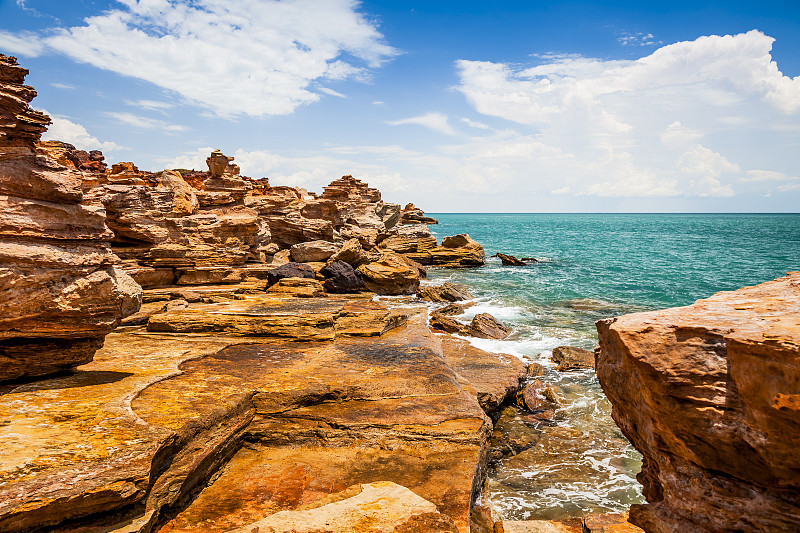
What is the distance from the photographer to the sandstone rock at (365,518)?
383 cm

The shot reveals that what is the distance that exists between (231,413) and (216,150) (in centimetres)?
2024

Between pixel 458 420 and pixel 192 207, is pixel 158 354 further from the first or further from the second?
pixel 192 207

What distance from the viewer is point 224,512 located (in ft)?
15.6

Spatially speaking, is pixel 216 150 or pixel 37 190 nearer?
pixel 37 190

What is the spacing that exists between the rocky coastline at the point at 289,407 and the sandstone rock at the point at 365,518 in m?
0.02

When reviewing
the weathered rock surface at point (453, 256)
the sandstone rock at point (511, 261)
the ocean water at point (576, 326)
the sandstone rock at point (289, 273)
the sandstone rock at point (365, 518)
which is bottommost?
the ocean water at point (576, 326)

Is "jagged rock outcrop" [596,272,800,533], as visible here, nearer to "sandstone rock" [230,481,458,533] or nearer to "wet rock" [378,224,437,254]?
"sandstone rock" [230,481,458,533]

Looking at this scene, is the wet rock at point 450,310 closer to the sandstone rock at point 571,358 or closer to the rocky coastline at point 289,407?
the sandstone rock at point 571,358

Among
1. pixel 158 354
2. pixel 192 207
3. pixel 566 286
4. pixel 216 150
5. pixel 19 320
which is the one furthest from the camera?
pixel 566 286

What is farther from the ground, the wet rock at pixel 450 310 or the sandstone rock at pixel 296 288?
the sandstone rock at pixel 296 288

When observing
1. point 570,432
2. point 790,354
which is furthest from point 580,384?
point 790,354

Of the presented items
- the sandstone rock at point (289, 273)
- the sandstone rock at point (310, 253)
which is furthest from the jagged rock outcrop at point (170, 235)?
the sandstone rock at point (310, 253)

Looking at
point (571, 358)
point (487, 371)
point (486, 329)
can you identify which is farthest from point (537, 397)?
point (486, 329)

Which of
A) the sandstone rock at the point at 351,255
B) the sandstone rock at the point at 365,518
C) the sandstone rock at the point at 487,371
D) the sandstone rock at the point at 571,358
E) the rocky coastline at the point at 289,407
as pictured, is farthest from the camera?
the sandstone rock at the point at 351,255
